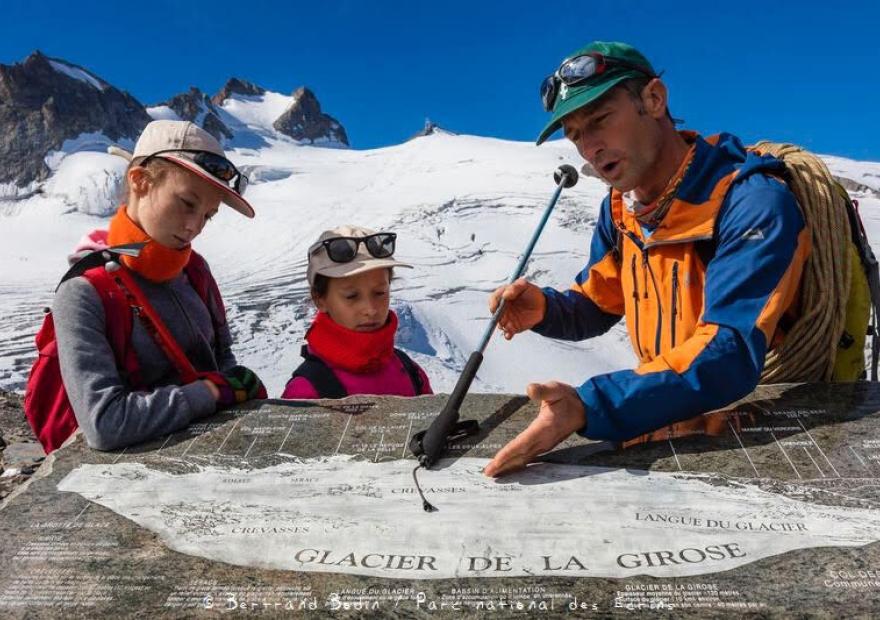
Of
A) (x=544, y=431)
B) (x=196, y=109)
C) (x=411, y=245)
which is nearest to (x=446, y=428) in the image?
(x=544, y=431)

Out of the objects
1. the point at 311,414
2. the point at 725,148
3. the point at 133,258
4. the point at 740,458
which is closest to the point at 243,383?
the point at 311,414

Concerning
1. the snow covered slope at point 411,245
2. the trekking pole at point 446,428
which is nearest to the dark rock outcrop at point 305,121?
the snow covered slope at point 411,245

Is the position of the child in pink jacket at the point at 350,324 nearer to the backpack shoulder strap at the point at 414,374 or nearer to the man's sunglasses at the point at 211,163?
the backpack shoulder strap at the point at 414,374

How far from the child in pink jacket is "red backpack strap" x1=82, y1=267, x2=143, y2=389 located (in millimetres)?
750

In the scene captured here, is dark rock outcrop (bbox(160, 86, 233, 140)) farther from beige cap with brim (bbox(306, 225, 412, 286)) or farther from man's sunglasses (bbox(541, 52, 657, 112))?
man's sunglasses (bbox(541, 52, 657, 112))

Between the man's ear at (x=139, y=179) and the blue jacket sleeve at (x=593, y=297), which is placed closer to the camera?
the man's ear at (x=139, y=179)

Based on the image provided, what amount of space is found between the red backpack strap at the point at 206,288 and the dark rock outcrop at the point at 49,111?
2965 centimetres

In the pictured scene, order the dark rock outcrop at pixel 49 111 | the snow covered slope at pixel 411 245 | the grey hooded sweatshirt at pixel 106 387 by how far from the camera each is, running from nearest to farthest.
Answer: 1. the grey hooded sweatshirt at pixel 106 387
2. the snow covered slope at pixel 411 245
3. the dark rock outcrop at pixel 49 111

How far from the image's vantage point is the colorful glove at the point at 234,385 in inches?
114

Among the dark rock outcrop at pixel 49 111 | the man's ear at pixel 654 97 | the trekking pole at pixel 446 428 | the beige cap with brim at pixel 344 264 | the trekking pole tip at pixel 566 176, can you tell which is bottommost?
the trekking pole at pixel 446 428

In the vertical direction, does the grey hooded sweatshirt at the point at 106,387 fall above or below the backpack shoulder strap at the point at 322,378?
above

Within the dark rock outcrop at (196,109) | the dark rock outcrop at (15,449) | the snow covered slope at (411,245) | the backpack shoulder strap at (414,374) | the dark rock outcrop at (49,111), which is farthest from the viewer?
the dark rock outcrop at (196,109)

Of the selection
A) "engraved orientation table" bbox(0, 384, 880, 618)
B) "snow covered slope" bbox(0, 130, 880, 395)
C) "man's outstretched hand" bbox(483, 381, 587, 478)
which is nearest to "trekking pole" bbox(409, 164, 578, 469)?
"engraved orientation table" bbox(0, 384, 880, 618)

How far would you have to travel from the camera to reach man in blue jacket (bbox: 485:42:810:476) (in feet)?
7.61
